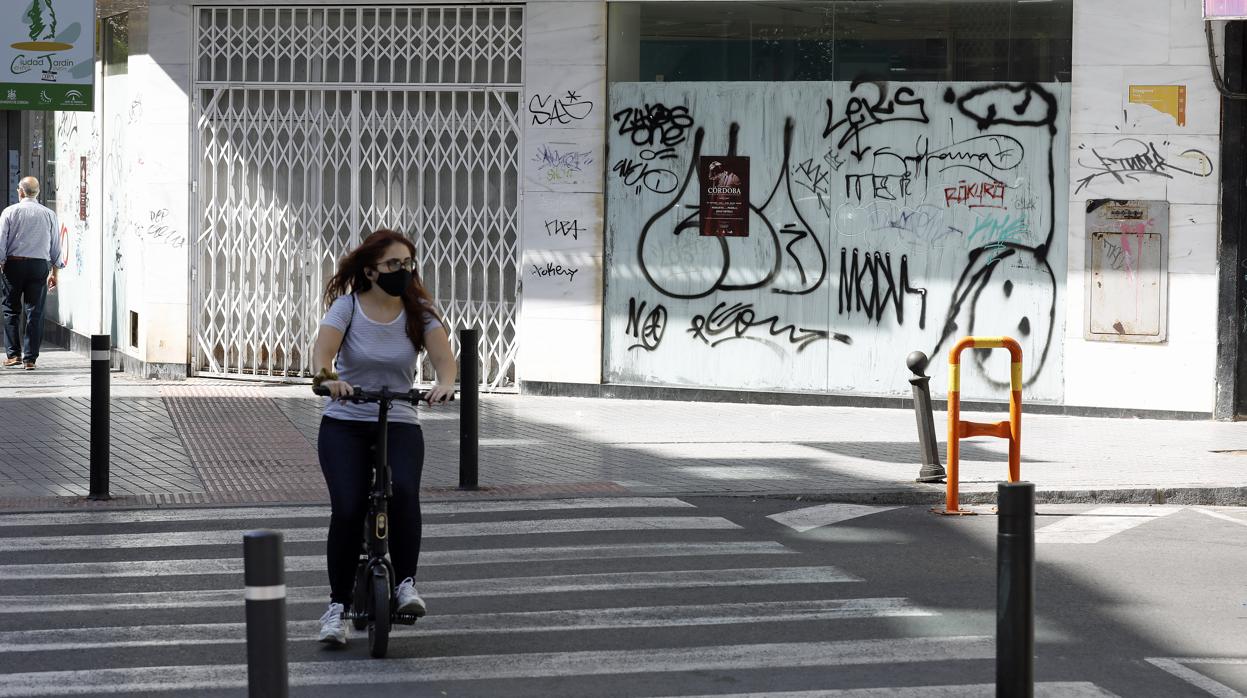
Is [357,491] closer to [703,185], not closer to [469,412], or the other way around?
[469,412]

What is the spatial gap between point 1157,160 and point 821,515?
18.7 ft

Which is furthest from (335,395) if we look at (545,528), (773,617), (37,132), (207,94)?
(37,132)

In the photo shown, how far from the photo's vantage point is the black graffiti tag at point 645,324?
14969 mm

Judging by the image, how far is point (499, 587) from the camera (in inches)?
301

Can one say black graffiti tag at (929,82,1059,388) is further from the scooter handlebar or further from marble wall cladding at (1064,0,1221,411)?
the scooter handlebar

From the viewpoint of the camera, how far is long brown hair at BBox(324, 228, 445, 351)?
650 cm

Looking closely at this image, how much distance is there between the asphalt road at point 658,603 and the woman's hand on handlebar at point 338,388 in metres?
1.01

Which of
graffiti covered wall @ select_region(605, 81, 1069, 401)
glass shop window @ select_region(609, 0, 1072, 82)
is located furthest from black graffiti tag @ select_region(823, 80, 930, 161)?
glass shop window @ select_region(609, 0, 1072, 82)

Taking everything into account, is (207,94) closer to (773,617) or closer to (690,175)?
(690,175)

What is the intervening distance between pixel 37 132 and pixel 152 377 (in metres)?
6.46

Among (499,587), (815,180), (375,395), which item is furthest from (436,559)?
(815,180)

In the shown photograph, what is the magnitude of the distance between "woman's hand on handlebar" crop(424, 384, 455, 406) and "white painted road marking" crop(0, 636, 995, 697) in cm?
98

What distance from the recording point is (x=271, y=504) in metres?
9.84

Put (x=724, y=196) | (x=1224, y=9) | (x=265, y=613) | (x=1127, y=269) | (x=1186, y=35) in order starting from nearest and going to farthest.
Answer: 1. (x=265, y=613)
2. (x=1224, y=9)
3. (x=1186, y=35)
4. (x=1127, y=269)
5. (x=724, y=196)
